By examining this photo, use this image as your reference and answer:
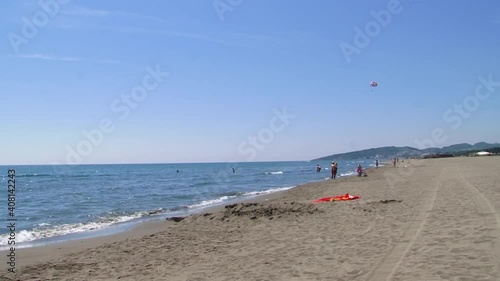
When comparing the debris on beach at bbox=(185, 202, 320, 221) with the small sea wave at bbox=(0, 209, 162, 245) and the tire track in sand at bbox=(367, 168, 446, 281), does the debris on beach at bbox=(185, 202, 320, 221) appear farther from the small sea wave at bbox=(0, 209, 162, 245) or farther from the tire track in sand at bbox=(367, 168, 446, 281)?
the small sea wave at bbox=(0, 209, 162, 245)

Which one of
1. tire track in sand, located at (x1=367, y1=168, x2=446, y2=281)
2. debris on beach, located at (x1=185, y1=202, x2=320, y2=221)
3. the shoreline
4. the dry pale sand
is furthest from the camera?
debris on beach, located at (x1=185, y1=202, x2=320, y2=221)

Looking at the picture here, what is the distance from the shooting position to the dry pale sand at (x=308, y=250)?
6.67m

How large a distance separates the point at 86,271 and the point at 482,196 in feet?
45.4

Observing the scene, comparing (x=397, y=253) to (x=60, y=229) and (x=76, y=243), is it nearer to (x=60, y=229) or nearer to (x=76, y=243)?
(x=76, y=243)

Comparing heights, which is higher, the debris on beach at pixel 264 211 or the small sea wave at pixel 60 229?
the debris on beach at pixel 264 211

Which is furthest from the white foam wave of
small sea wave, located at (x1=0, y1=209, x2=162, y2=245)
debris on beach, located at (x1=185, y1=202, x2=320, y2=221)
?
debris on beach, located at (x1=185, y1=202, x2=320, y2=221)

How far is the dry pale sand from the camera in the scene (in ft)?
21.9

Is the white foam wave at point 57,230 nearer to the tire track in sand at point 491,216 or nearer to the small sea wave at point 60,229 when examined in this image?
the small sea wave at point 60,229

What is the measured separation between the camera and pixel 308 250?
8.43m

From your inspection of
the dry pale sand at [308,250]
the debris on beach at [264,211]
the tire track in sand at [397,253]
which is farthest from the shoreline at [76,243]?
the tire track in sand at [397,253]

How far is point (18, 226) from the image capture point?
54.5ft

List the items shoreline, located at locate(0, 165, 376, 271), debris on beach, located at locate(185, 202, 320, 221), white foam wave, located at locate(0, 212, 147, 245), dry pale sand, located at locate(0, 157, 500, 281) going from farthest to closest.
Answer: white foam wave, located at locate(0, 212, 147, 245) → debris on beach, located at locate(185, 202, 320, 221) → shoreline, located at locate(0, 165, 376, 271) → dry pale sand, located at locate(0, 157, 500, 281)

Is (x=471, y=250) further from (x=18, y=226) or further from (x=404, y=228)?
(x=18, y=226)

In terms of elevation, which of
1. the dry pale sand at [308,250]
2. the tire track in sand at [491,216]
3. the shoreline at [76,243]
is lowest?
the shoreline at [76,243]
